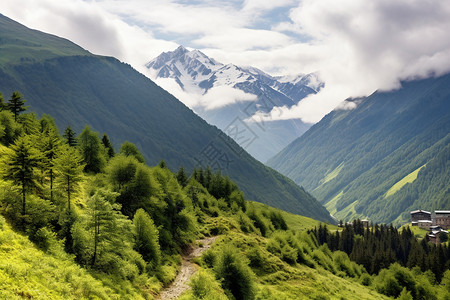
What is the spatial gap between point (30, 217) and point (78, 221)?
19.2 ft

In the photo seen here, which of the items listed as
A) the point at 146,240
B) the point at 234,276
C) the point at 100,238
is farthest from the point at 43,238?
the point at 234,276

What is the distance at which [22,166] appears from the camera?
145 feet

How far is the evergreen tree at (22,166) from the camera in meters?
43.7

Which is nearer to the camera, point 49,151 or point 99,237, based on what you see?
point 99,237

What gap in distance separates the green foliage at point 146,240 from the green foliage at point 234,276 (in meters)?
10.7

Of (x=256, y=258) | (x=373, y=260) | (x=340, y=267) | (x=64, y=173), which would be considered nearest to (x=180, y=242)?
(x=256, y=258)

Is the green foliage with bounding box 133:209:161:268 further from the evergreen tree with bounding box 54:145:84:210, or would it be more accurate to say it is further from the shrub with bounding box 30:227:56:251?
the shrub with bounding box 30:227:56:251

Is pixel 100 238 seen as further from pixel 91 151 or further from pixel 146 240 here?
pixel 91 151

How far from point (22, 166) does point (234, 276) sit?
118ft

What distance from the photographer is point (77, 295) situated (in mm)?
34688

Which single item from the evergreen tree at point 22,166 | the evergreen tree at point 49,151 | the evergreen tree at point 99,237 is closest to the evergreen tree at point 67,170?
the evergreen tree at point 49,151

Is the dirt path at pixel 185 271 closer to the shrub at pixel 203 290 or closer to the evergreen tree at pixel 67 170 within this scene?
the shrub at pixel 203 290

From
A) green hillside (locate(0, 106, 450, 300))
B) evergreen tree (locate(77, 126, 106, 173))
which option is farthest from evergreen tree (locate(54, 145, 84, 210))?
evergreen tree (locate(77, 126, 106, 173))

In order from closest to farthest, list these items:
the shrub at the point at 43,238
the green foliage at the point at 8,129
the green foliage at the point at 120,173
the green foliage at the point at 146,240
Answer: the shrub at the point at 43,238
the green foliage at the point at 146,240
the green foliage at the point at 120,173
the green foliage at the point at 8,129
